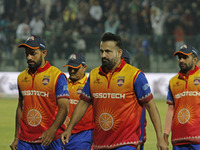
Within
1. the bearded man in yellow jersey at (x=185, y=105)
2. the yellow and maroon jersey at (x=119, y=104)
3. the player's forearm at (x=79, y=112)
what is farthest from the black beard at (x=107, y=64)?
the bearded man in yellow jersey at (x=185, y=105)

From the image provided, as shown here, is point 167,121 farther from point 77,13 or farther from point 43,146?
point 77,13

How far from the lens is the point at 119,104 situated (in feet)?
21.0

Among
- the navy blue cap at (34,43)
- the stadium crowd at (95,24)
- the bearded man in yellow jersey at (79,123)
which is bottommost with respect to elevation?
the bearded man in yellow jersey at (79,123)

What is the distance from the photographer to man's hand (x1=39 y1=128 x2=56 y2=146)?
268 inches

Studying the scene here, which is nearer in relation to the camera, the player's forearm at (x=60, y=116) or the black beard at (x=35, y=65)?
the player's forearm at (x=60, y=116)

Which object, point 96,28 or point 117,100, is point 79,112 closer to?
point 117,100

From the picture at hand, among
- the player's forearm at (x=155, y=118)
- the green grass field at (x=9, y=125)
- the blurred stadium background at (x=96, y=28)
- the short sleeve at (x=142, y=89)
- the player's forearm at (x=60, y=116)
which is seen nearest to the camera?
the player's forearm at (x=155, y=118)

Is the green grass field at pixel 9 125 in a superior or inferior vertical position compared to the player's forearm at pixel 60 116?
inferior

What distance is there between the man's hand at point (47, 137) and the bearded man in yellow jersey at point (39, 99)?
0.30 ft

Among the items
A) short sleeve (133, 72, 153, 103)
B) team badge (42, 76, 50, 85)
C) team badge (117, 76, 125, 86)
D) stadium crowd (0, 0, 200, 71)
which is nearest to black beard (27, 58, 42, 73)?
team badge (42, 76, 50, 85)

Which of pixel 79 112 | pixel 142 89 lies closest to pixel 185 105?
pixel 142 89

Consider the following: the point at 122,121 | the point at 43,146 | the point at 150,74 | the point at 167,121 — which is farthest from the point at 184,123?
the point at 150,74

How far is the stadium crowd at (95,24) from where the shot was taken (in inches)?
960

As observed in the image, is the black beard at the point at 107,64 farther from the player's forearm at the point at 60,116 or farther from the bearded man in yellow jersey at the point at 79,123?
the bearded man in yellow jersey at the point at 79,123
